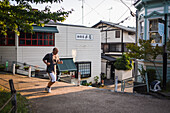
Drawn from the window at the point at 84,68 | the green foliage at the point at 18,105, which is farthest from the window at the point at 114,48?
the green foliage at the point at 18,105

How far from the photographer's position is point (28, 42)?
1767 cm

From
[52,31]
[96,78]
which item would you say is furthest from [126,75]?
[52,31]

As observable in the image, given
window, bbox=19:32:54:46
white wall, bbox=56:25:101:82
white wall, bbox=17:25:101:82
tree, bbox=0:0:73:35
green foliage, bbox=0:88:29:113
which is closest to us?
green foliage, bbox=0:88:29:113

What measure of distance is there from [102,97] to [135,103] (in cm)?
150

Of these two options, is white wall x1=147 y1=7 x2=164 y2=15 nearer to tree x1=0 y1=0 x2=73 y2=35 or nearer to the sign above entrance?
tree x1=0 y1=0 x2=73 y2=35

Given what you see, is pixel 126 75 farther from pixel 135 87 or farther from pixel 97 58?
pixel 135 87

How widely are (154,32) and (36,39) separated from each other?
11.5m

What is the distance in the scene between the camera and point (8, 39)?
679 inches

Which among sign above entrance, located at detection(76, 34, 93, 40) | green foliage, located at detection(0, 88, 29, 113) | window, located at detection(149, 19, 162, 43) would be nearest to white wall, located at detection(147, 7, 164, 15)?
window, located at detection(149, 19, 162, 43)

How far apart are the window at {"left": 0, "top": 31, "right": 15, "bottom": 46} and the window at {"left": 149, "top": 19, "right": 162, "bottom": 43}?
41.5ft

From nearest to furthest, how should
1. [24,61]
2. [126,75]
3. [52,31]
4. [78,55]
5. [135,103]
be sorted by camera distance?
[135,103], [24,61], [52,31], [78,55], [126,75]

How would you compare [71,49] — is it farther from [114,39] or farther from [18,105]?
[18,105]

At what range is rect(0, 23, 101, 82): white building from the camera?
17.2 meters

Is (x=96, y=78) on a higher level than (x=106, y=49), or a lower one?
lower
